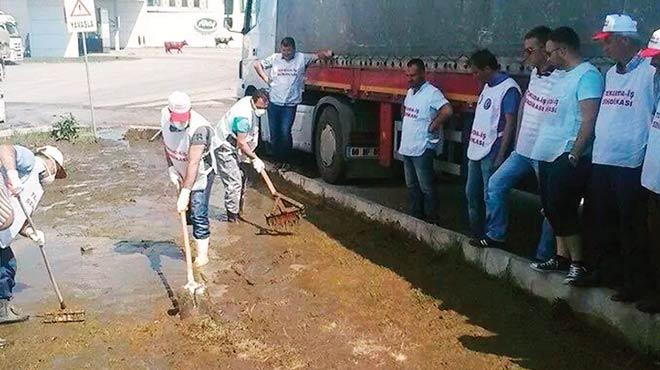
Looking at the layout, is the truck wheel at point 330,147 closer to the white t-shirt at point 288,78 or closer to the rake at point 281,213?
the white t-shirt at point 288,78

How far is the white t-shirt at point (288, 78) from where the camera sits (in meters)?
9.78

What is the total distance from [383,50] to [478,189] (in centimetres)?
270

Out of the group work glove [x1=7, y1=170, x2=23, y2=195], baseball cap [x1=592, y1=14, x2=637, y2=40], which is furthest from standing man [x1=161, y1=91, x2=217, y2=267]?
baseball cap [x1=592, y1=14, x2=637, y2=40]

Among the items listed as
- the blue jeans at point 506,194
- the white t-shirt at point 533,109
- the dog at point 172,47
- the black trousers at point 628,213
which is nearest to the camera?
the black trousers at point 628,213

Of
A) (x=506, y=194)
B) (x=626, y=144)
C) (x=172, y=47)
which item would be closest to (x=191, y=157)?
(x=506, y=194)

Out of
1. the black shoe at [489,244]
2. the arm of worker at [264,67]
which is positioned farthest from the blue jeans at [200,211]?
the arm of worker at [264,67]

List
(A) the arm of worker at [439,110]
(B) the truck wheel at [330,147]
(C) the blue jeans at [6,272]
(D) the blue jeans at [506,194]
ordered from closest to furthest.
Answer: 1. (C) the blue jeans at [6,272]
2. (D) the blue jeans at [506,194]
3. (A) the arm of worker at [439,110]
4. (B) the truck wheel at [330,147]

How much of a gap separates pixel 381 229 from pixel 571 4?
2.98 meters

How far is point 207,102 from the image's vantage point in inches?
829

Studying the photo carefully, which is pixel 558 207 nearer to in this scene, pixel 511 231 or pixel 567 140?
pixel 567 140

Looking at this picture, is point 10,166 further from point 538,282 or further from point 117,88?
point 117,88

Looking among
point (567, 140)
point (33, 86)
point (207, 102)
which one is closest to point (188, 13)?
point (33, 86)

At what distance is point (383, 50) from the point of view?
8.09m

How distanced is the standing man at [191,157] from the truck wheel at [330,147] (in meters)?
3.07
